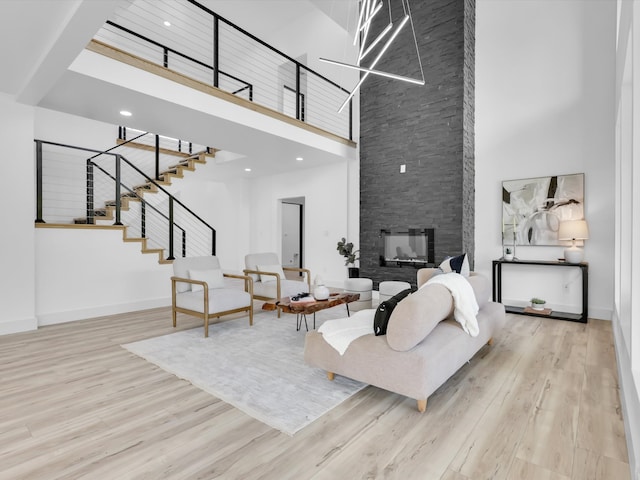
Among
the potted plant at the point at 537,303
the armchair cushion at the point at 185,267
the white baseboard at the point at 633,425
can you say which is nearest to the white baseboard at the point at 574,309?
the potted plant at the point at 537,303

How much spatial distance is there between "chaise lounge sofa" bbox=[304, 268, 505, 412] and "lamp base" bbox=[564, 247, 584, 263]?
2.94 metres

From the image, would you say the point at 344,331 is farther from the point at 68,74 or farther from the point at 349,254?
the point at 349,254

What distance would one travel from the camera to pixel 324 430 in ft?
6.79

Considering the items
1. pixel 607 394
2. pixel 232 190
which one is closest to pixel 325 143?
pixel 232 190

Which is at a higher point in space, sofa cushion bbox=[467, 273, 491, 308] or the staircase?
the staircase

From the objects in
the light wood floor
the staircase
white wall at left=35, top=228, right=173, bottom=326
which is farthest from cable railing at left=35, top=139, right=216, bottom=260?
the light wood floor

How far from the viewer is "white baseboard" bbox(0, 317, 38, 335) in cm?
406

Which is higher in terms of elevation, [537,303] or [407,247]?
[407,247]

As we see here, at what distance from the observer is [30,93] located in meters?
3.84

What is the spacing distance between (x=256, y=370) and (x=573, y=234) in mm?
4337

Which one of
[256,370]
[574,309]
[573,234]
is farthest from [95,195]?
[574,309]

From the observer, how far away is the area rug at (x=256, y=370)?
7.64ft

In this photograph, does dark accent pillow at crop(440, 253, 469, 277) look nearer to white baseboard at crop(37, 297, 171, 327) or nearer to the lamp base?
the lamp base

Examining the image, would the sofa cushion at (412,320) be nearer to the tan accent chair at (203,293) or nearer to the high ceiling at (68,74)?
the tan accent chair at (203,293)
